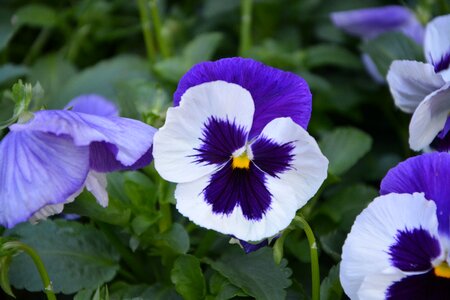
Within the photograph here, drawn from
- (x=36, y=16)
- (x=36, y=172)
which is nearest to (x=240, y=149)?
(x=36, y=172)

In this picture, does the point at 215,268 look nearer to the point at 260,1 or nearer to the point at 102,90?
the point at 102,90

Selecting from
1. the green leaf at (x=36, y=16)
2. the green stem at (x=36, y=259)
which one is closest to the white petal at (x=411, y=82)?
the green stem at (x=36, y=259)

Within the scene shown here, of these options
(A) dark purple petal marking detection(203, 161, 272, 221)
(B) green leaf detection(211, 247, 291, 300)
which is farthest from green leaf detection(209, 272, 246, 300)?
(A) dark purple petal marking detection(203, 161, 272, 221)

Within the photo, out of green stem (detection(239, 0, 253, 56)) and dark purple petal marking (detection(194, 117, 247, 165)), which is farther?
green stem (detection(239, 0, 253, 56))

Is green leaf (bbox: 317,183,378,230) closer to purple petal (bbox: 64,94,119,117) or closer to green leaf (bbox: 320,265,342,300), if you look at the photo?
green leaf (bbox: 320,265,342,300)

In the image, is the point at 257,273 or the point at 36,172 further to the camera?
the point at 257,273

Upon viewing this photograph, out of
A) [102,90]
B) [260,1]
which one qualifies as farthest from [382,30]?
[102,90]

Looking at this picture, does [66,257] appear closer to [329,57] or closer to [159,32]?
[159,32]
